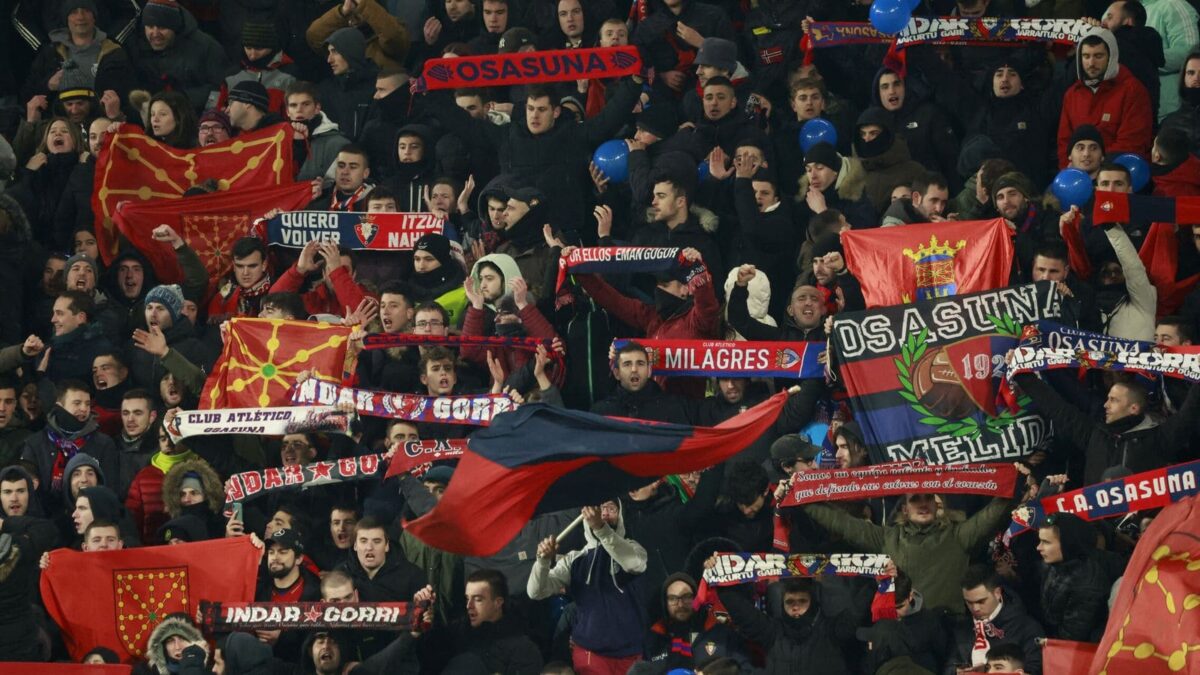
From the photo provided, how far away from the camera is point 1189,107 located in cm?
1758

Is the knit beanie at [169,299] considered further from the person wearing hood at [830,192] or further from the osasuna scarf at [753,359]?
the person wearing hood at [830,192]

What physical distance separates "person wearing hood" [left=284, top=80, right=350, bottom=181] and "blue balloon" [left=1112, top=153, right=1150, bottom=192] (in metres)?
5.16

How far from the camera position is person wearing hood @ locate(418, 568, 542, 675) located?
14.4 m

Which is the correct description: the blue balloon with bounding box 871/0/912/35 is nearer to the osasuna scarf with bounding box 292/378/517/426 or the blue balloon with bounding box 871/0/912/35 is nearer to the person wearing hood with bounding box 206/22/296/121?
the osasuna scarf with bounding box 292/378/517/426

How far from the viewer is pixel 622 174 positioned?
17.5 m

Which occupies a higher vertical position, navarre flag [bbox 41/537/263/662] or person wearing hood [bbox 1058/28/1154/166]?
person wearing hood [bbox 1058/28/1154/166]

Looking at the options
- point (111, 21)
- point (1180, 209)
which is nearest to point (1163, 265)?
point (1180, 209)

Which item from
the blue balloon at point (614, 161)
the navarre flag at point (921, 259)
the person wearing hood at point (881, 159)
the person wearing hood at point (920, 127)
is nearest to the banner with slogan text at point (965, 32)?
the person wearing hood at point (920, 127)

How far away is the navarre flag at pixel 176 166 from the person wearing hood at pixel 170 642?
14.8 feet

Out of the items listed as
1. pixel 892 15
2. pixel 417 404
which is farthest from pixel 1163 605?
pixel 892 15

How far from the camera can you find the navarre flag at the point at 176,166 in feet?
61.1

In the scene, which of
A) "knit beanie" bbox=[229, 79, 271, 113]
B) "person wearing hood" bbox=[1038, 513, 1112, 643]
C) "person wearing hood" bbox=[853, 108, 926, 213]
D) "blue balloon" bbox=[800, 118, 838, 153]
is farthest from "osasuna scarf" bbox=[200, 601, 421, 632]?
"knit beanie" bbox=[229, 79, 271, 113]

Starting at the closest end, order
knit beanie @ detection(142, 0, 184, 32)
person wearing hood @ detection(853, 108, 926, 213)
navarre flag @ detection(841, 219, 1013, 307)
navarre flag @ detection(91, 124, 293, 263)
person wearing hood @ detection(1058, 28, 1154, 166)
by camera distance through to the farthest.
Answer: navarre flag @ detection(841, 219, 1013, 307)
person wearing hood @ detection(853, 108, 926, 213)
person wearing hood @ detection(1058, 28, 1154, 166)
navarre flag @ detection(91, 124, 293, 263)
knit beanie @ detection(142, 0, 184, 32)

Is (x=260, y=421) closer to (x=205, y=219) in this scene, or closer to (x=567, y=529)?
(x=567, y=529)
